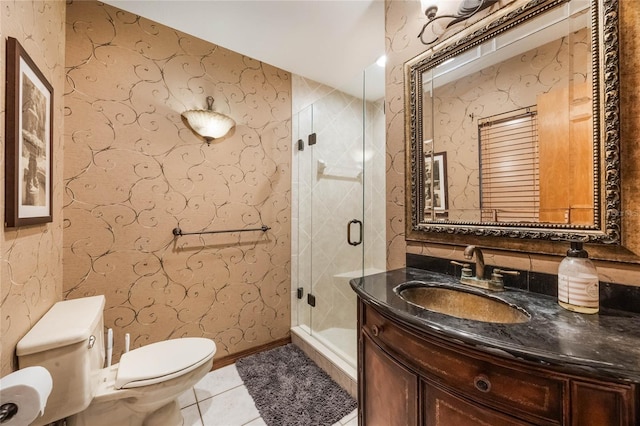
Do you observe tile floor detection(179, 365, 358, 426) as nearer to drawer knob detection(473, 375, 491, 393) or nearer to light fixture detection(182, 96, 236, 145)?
drawer knob detection(473, 375, 491, 393)

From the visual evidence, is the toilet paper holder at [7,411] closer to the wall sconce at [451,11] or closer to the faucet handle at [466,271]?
the faucet handle at [466,271]

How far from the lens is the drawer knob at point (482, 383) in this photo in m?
0.60

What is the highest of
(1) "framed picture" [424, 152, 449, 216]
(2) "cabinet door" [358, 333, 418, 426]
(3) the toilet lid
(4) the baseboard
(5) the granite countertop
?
(1) "framed picture" [424, 152, 449, 216]

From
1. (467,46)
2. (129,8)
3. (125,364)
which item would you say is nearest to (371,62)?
(467,46)

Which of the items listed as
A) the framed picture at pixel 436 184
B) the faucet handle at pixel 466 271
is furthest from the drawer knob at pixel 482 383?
the framed picture at pixel 436 184

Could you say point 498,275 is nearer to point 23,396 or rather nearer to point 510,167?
point 510,167

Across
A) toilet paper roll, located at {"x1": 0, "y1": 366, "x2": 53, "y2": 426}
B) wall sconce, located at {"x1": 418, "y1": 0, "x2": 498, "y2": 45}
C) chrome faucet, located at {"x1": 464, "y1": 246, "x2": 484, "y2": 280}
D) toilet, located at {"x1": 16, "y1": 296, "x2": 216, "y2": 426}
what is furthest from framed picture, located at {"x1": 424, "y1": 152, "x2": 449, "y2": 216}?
toilet paper roll, located at {"x1": 0, "y1": 366, "x2": 53, "y2": 426}

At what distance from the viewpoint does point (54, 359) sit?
0.98 meters

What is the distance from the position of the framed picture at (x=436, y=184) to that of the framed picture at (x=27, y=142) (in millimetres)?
1668

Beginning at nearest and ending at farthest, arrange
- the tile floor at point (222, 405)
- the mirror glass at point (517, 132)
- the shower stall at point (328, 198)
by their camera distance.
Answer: the mirror glass at point (517, 132) < the tile floor at point (222, 405) < the shower stall at point (328, 198)

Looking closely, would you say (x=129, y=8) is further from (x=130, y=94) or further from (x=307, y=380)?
(x=307, y=380)

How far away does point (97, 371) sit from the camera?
1.19 m

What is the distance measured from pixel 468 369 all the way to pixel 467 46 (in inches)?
50.5

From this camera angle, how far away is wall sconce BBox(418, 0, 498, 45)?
1.10m
